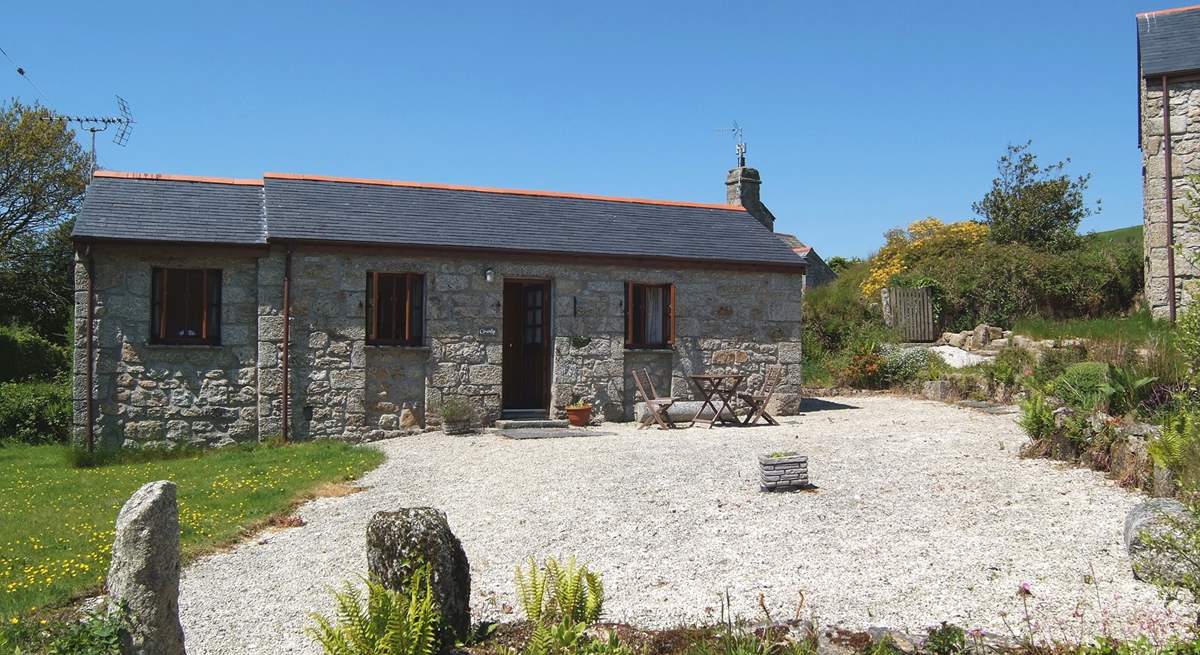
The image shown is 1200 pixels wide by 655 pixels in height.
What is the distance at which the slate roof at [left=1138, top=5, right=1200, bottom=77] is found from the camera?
14.9 metres

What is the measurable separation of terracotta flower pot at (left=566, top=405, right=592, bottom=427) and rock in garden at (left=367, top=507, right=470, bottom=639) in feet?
27.3

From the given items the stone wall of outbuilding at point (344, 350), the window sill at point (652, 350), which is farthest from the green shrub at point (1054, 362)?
the window sill at point (652, 350)

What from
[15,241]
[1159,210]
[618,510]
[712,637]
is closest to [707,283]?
[618,510]

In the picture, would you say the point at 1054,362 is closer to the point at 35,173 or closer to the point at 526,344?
the point at 526,344

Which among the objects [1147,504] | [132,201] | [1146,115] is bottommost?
[1147,504]

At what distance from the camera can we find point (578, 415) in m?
13.1

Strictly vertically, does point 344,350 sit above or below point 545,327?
below

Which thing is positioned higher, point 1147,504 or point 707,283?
point 707,283

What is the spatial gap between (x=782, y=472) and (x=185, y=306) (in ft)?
27.9

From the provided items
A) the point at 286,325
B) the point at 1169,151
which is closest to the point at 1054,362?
the point at 1169,151

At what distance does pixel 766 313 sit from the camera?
1428 cm

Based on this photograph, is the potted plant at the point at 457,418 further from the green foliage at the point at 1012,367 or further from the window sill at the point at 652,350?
the green foliage at the point at 1012,367

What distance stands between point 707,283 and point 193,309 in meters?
7.41

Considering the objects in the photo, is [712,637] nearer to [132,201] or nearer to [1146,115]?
[132,201]
